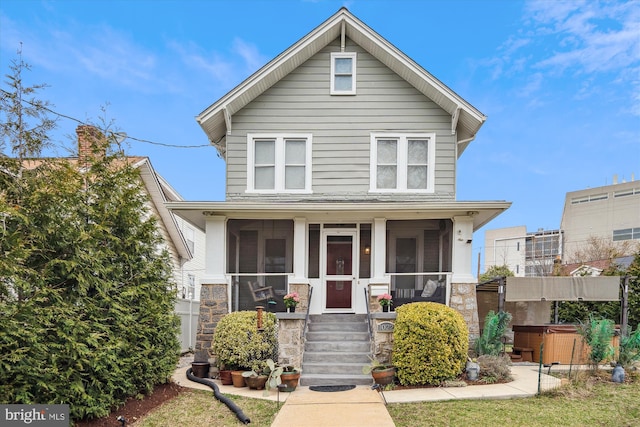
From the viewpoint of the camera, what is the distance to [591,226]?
1433 inches

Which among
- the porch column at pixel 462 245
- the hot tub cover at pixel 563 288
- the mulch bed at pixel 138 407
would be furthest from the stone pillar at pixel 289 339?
the hot tub cover at pixel 563 288

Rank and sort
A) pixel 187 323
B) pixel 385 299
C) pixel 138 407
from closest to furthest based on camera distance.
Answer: pixel 138 407, pixel 385 299, pixel 187 323

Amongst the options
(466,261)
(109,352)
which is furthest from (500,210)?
(109,352)

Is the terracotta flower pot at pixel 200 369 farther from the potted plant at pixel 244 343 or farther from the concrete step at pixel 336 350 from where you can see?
the concrete step at pixel 336 350

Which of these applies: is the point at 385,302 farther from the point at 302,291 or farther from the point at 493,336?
the point at 493,336

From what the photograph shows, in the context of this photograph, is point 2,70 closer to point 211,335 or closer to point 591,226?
point 211,335

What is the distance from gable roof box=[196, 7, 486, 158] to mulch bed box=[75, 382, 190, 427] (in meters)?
6.31

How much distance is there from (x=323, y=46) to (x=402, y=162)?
Result: 12.3 ft

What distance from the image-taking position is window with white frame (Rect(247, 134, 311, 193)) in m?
10.5

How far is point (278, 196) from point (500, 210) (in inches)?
211

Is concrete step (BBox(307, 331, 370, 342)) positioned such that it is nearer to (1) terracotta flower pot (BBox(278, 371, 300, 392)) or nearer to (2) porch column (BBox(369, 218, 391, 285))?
(2) porch column (BBox(369, 218, 391, 285))

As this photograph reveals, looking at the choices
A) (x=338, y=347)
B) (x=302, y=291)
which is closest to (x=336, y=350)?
(x=338, y=347)

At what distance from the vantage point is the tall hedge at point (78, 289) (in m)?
4.84

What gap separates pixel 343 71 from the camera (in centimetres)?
1072
